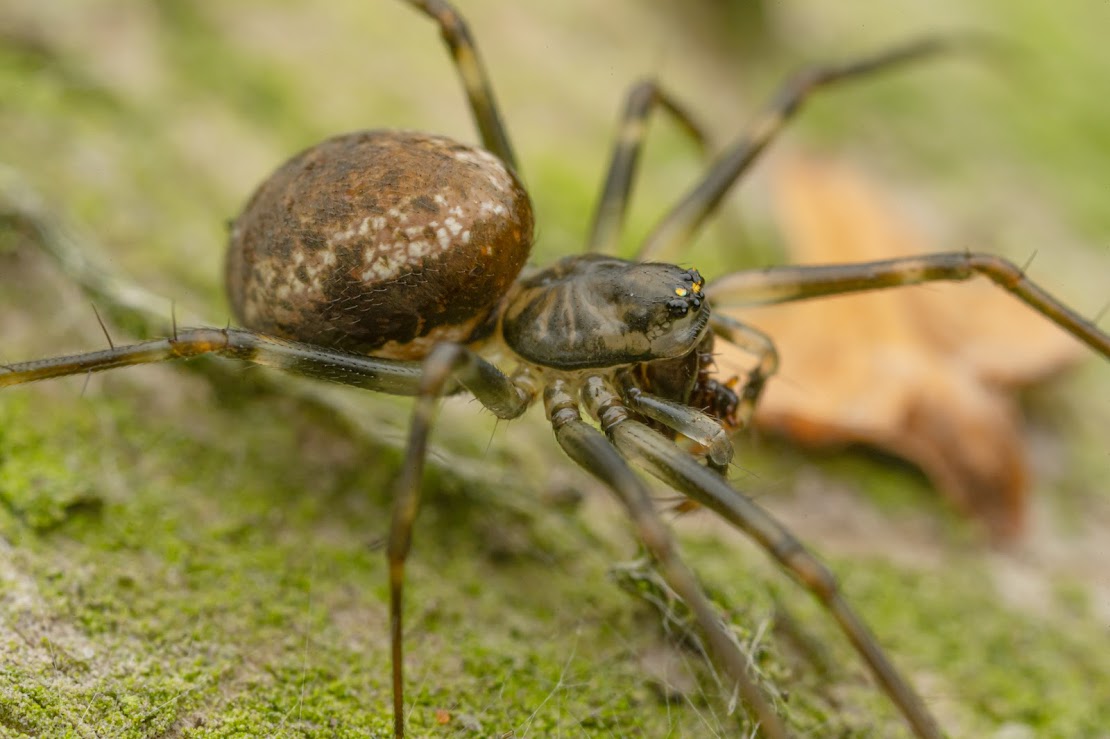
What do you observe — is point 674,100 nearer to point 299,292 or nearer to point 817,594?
point 299,292

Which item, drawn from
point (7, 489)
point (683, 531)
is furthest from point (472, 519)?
point (7, 489)

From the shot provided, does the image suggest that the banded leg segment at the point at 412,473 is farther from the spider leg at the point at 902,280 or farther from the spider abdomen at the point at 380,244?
the spider leg at the point at 902,280

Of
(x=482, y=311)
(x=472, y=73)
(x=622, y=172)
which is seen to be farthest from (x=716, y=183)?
(x=482, y=311)

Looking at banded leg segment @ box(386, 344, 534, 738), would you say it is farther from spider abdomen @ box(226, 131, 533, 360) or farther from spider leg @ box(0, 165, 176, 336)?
spider leg @ box(0, 165, 176, 336)

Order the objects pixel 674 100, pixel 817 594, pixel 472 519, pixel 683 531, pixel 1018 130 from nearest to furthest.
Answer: pixel 817 594
pixel 472 519
pixel 683 531
pixel 674 100
pixel 1018 130

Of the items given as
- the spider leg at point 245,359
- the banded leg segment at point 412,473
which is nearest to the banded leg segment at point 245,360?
the spider leg at point 245,359

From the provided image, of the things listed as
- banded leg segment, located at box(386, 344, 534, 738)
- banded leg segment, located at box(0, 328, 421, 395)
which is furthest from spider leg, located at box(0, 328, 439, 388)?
banded leg segment, located at box(386, 344, 534, 738)
